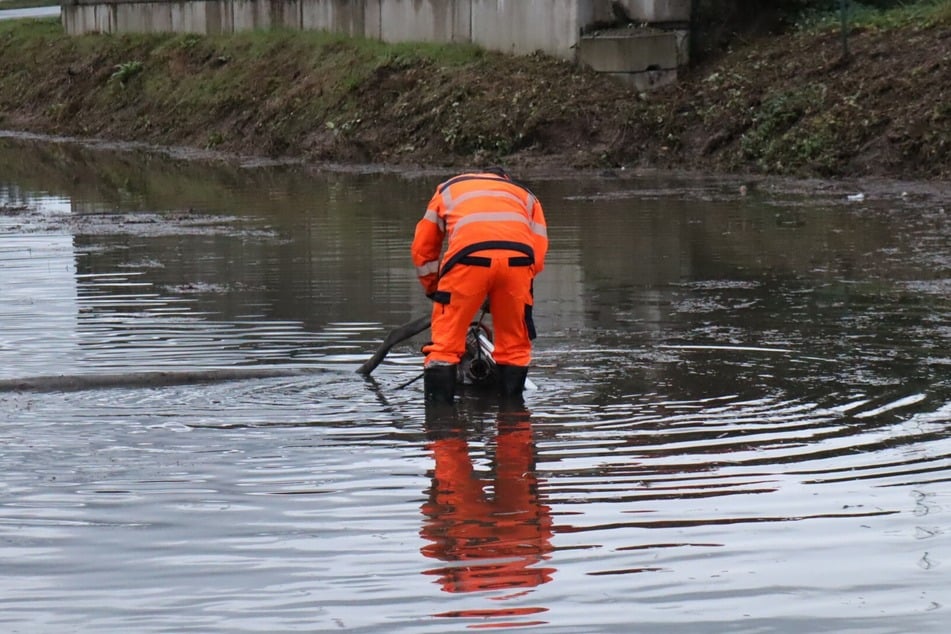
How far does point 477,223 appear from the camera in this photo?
8688 mm

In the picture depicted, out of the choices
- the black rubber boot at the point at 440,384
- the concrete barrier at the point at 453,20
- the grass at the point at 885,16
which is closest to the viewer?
the black rubber boot at the point at 440,384

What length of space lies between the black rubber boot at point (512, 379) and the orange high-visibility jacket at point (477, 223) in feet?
1.84

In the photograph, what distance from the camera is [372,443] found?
8.08 meters

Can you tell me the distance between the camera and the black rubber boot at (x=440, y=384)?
895cm

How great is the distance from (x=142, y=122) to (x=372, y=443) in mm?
25130

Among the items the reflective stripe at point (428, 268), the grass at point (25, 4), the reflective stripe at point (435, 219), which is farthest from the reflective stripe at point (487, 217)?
the grass at point (25, 4)

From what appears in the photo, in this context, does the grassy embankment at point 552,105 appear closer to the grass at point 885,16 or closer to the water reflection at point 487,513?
the grass at point 885,16

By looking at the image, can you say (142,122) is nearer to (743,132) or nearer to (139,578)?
(743,132)

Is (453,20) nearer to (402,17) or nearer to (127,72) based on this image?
(402,17)

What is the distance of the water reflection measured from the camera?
591cm

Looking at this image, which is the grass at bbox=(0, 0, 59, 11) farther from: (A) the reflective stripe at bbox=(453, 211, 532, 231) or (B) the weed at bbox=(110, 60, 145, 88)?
(A) the reflective stripe at bbox=(453, 211, 532, 231)

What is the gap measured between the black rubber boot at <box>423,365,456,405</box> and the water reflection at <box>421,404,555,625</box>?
0.18 meters

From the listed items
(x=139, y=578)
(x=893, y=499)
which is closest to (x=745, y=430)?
(x=893, y=499)

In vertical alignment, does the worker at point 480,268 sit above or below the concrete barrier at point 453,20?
below
